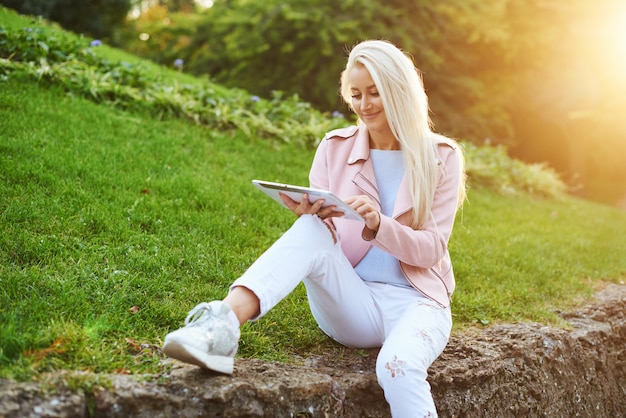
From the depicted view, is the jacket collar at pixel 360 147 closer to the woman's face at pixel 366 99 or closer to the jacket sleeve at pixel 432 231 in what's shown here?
the woman's face at pixel 366 99

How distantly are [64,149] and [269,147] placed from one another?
239 cm

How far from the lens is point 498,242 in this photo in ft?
19.0

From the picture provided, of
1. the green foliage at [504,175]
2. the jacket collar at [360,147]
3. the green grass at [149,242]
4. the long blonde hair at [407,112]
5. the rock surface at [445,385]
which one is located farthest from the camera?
the green foliage at [504,175]

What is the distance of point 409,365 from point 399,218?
739 mm

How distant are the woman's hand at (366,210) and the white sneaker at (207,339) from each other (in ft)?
2.30

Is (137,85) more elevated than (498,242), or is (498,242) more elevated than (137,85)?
(137,85)

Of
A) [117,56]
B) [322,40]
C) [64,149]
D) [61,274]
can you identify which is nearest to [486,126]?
[322,40]

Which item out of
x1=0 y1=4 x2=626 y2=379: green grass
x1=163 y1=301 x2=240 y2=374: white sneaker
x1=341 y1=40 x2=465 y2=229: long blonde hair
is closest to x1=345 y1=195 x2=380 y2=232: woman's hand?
x1=341 y1=40 x2=465 y2=229: long blonde hair

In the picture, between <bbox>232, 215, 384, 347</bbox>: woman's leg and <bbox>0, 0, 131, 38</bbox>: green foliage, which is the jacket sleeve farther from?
<bbox>0, 0, 131, 38</bbox>: green foliage

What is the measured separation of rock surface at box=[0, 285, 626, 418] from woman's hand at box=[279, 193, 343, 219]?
696mm

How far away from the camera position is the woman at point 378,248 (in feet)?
7.72

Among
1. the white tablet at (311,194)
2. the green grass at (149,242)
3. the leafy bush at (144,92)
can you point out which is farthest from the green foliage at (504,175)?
the white tablet at (311,194)

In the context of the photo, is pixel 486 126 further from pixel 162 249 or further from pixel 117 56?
pixel 162 249

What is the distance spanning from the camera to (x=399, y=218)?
2844 mm
